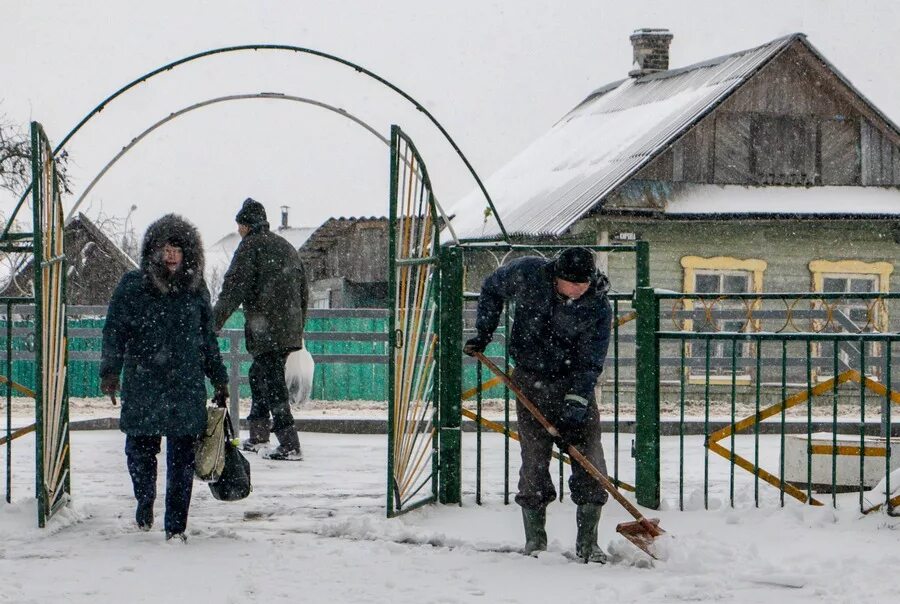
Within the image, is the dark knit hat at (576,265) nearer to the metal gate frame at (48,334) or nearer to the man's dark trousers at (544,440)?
the man's dark trousers at (544,440)

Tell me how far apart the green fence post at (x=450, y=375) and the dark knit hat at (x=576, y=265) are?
1.43 m

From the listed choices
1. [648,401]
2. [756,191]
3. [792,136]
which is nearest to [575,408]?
[648,401]

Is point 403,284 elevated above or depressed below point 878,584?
above

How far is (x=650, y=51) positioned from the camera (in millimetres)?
24859

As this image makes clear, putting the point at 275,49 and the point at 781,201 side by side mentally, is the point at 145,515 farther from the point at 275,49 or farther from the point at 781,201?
the point at 781,201

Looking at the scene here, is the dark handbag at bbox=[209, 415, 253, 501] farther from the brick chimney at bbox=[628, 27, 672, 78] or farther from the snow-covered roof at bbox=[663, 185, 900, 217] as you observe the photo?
the brick chimney at bbox=[628, 27, 672, 78]

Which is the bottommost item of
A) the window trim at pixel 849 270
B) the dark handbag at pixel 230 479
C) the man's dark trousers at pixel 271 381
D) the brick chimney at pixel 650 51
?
the dark handbag at pixel 230 479

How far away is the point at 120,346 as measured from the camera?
6414 millimetres

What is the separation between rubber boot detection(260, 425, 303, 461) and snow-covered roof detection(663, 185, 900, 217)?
977 centimetres

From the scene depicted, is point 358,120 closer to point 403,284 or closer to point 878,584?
point 403,284

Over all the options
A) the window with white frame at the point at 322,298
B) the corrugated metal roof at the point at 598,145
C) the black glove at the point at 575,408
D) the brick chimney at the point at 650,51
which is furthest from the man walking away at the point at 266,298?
the window with white frame at the point at 322,298

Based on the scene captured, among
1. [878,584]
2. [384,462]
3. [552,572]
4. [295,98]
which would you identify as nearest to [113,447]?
[384,462]

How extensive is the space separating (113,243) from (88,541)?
21.3 metres

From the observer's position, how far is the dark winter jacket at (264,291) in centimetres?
914
